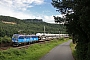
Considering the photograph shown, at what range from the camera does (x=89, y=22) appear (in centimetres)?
1141

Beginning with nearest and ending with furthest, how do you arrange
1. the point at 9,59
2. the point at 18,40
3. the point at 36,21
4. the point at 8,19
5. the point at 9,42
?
the point at 9,59, the point at 18,40, the point at 9,42, the point at 8,19, the point at 36,21

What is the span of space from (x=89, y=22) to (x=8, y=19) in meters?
117

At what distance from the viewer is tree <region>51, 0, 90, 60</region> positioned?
11.6 m

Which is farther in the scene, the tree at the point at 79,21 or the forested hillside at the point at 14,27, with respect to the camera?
the forested hillside at the point at 14,27

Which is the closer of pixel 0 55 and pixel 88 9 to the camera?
pixel 88 9

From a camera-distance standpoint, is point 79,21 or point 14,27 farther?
point 14,27

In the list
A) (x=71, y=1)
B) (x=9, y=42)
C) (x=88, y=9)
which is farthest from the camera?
(x=9, y=42)

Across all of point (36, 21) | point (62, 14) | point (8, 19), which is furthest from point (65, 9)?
point (36, 21)

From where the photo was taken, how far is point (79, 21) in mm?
12906

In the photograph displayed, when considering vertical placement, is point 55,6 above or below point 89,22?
above

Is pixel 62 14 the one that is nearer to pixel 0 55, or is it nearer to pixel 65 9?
pixel 65 9

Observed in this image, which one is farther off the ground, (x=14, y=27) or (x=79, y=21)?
(x=79, y=21)

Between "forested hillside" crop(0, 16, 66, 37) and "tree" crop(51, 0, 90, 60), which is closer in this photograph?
"tree" crop(51, 0, 90, 60)

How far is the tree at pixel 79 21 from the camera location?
38.0 feet
